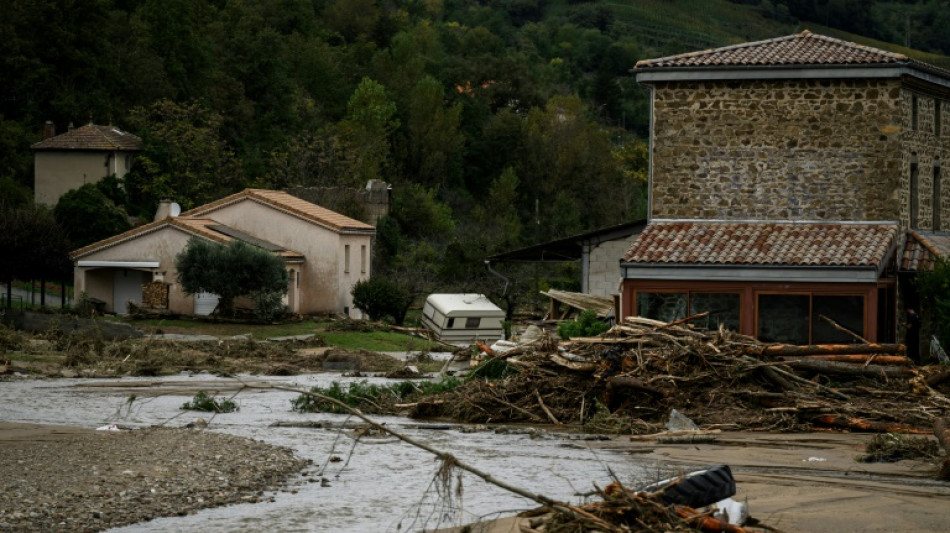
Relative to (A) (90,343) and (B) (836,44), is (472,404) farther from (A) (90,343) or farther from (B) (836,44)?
(A) (90,343)

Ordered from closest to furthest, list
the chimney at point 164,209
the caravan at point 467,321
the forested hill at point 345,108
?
the caravan at point 467,321
the chimney at point 164,209
the forested hill at point 345,108

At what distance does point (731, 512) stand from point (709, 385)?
11.0m

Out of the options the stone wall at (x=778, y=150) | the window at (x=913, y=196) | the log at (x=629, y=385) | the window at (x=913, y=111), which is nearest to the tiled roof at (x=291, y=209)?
the stone wall at (x=778, y=150)

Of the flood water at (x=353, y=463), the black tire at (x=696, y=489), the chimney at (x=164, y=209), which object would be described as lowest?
the flood water at (x=353, y=463)

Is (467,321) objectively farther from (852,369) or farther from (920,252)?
(852,369)

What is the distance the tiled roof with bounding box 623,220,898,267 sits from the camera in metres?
32.5

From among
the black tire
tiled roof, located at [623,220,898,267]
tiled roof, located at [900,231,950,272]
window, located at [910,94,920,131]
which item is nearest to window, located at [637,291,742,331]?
tiled roof, located at [623,220,898,267]

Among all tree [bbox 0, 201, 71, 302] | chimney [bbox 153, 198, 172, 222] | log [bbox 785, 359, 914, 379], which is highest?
chimney [bbox 153, 198, 172, 222]

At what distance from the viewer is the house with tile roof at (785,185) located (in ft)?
107

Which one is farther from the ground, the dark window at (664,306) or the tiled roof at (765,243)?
the tiled roof at (765,243)

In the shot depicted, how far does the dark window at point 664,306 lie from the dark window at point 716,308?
0.21m

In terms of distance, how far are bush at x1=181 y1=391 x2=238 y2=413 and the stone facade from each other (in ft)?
37.1

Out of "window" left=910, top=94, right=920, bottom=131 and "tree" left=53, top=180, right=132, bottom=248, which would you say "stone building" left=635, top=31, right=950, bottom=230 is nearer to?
"window" left=910, top=94, right=920, bottom=131

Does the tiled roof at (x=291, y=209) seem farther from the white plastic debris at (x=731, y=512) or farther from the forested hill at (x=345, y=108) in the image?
the white plastic debris at (x=731, y=512)
